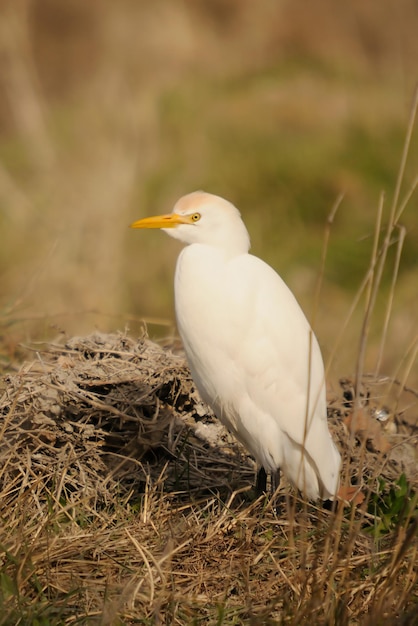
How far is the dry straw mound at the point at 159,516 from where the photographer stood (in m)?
2.65

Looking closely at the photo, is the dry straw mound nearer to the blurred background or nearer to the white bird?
the white bird

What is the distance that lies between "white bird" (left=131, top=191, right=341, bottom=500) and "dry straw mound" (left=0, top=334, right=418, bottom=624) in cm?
19

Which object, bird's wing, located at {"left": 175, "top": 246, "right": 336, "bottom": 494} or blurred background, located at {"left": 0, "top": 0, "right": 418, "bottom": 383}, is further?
blurred background, located at {"left": 0, "top": 0, "right": 418, "bottom": 383}

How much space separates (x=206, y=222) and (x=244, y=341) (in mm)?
436

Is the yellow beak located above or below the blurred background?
above

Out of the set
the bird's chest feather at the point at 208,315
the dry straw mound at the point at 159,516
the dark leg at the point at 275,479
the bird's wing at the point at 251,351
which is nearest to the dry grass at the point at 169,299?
the dry straw mound at the point at 159,516

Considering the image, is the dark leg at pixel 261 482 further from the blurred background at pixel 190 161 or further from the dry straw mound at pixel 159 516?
the blurred background at pixel 190 161

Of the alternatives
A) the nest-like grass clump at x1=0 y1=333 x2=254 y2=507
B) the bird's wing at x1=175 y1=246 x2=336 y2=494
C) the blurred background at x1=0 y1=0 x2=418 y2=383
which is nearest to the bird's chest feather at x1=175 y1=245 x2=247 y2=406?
the bird's wing at x1=175 y1=246 x2=336 y2=494

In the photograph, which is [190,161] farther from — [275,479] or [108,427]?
[275,479]

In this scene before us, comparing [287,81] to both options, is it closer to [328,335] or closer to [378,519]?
[328,335]

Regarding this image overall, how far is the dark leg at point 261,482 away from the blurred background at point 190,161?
1.71m

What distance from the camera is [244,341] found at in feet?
10.7

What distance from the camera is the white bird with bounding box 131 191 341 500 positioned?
323 centimetres

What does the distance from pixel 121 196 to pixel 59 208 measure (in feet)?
1.68
